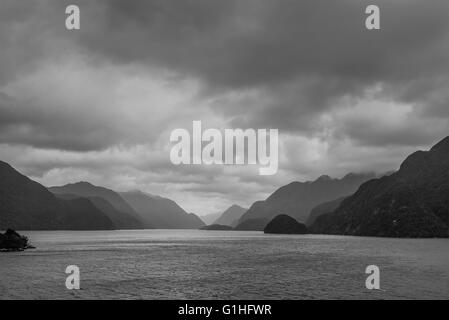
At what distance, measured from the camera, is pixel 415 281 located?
78.8 m

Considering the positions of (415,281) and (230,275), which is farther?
(230,275)

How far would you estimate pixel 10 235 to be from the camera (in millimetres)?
171750

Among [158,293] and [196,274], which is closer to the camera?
[158,293]

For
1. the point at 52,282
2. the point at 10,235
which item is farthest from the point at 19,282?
the point at 10,235

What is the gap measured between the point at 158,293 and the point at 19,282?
3231 cm

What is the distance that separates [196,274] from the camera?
93312mm
